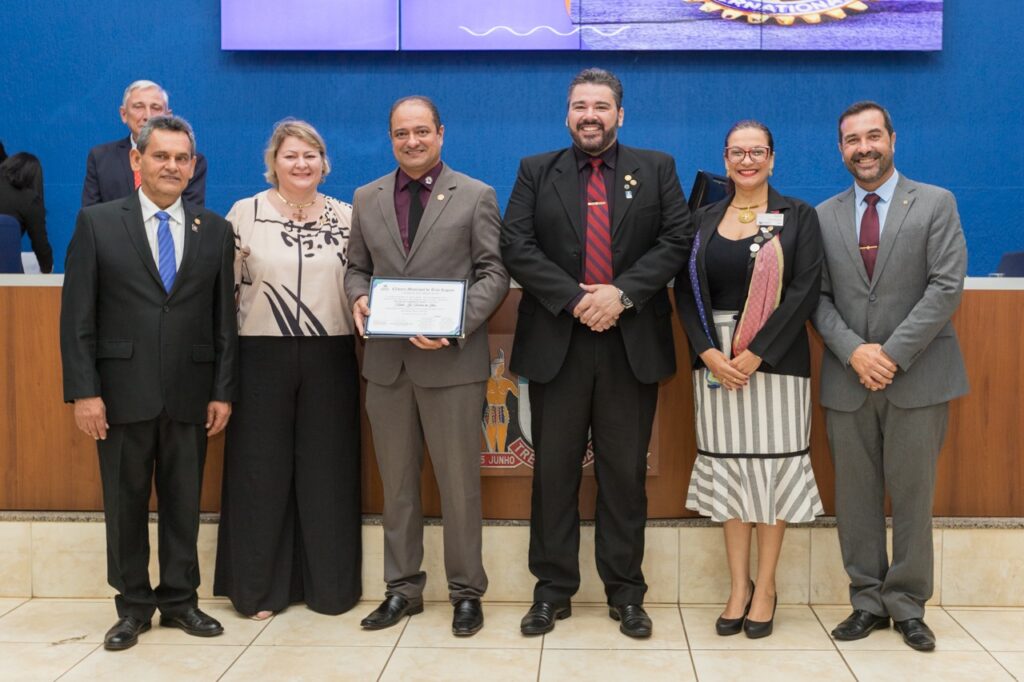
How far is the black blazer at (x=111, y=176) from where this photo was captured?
4527 mm

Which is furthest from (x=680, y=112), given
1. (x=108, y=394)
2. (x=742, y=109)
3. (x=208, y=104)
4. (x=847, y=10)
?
(x=108, y=394)

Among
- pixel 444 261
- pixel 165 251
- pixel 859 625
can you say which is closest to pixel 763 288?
pixel 444 261

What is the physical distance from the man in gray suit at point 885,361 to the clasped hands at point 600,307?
73 cm

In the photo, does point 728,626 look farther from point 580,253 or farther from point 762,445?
point 580,253

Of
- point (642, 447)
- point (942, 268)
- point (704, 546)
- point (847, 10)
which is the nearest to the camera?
point (942, 268)

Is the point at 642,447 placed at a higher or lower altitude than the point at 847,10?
lower

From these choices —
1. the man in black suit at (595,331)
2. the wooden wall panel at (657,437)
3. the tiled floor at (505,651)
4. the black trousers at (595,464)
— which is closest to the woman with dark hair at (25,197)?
the wooden wall panel at (657,437)

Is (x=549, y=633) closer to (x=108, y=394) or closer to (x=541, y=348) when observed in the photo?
(x=541, y=348)

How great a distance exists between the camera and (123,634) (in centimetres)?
335

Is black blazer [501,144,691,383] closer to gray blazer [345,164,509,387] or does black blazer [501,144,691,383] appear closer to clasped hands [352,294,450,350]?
gray blazer [345,164,509,387]

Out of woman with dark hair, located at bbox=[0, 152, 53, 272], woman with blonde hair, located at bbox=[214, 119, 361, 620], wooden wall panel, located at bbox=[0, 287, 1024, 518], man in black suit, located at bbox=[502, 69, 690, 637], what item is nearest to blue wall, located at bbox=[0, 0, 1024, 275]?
woman with dark hair, located at bbox=[0, 152, 53, 272]

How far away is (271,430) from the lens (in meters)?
3.61

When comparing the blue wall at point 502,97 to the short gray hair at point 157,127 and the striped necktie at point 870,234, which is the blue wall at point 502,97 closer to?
the striped necktie at point 870,234

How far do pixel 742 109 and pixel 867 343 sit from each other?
13.1 ft
